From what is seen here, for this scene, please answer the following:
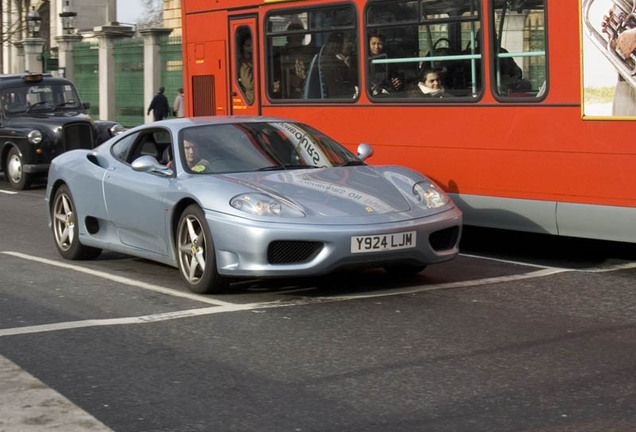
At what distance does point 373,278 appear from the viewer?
29.5ft

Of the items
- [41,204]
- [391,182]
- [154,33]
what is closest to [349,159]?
[391,182]

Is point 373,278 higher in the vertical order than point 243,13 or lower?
lower

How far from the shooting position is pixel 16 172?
19.8 meters

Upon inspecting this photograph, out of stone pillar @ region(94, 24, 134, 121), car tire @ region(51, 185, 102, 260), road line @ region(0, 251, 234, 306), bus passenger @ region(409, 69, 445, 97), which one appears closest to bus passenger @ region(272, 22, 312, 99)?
bus passenger @ region(409, 69, 445, 97)

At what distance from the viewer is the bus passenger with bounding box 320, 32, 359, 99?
39.4 feet

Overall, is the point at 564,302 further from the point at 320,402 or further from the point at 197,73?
the point at 197,73

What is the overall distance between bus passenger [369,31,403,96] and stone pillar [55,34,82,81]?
115ft

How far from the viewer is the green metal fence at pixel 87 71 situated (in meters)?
43.3

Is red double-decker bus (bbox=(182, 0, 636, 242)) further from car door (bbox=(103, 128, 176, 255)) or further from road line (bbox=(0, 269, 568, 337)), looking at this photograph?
car door (bbox=(103, 128, 176, 255))

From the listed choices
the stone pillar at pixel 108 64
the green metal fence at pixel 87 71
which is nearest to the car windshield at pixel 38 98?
the stone pillar at pixel 108 64

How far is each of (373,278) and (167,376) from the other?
335 cm

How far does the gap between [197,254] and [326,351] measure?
2147 mm

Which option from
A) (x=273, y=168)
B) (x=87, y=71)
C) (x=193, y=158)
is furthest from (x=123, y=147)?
(x=87, y=71)

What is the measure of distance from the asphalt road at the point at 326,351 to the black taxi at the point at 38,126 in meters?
10.1
